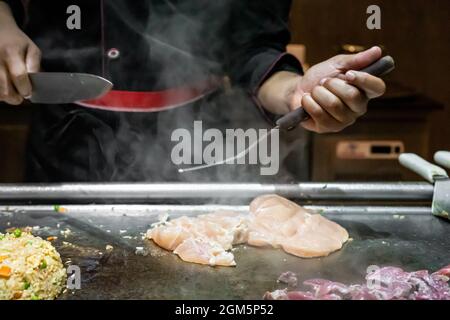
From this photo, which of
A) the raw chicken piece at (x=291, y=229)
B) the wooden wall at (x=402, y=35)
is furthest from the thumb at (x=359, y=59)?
the wooden wall at (x=402, y=35)

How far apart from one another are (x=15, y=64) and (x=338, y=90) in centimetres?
136

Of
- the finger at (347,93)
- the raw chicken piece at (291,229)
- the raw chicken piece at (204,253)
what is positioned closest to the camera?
the raw chicken piece at (204,253)

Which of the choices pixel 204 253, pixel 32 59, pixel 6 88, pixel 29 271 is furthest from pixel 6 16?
pixel 204 253

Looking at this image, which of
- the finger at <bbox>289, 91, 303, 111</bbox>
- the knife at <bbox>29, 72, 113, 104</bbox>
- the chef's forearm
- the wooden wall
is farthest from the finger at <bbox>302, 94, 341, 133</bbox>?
the wooden wall

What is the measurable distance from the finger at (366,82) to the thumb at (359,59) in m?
0.07

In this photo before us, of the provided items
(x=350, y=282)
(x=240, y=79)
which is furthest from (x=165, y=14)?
(x=350, y=282)

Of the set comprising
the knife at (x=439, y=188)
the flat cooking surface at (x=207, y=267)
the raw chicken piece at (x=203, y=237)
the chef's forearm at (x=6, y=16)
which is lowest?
the flat cooking surface at (x=207, y=267)

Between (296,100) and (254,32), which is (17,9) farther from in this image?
(296,100)

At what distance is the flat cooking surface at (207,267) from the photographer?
5.86ft

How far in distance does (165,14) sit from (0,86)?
1.15 metres

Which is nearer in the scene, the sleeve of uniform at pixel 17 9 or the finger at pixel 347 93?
the finger at pixel 347 93

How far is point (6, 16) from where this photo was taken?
8.68 feet

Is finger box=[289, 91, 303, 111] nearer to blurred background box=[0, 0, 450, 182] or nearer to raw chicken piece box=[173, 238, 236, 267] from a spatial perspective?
raw chicken piece box=[173, 238, 236, 267]

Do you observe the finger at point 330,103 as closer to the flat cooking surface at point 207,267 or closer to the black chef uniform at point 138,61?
Answer: the flat cooking surface at point 207,267
